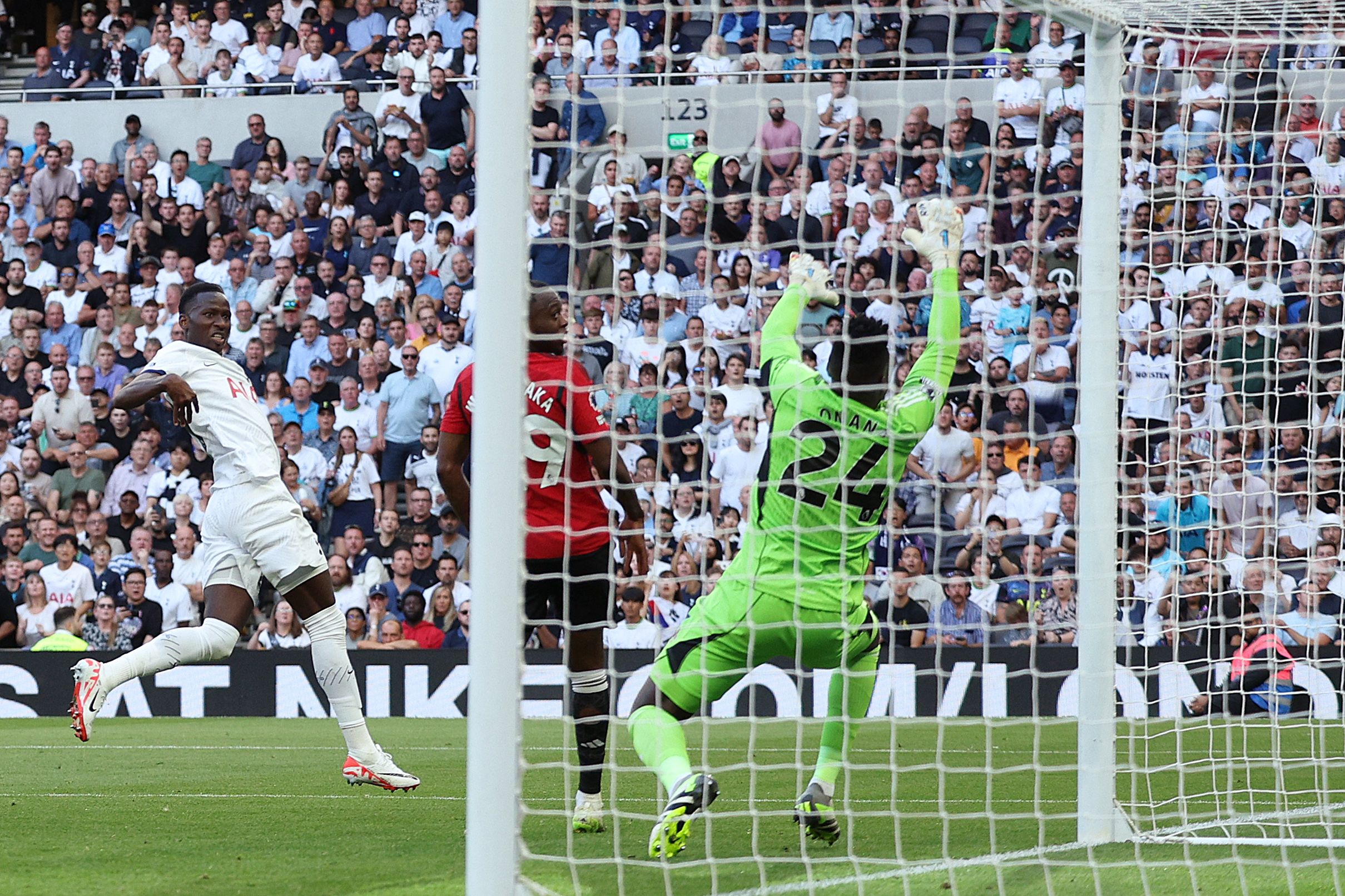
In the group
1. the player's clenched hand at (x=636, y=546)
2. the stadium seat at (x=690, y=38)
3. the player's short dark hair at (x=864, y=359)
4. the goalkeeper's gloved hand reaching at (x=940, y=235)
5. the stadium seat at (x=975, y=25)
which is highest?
the stadium seat at (x=975, y=25)

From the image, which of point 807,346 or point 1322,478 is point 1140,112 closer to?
point 1322,478

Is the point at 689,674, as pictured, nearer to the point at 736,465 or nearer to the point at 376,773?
the point at 376,773

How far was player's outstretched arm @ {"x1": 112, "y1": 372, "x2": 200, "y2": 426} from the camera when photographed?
5941mm

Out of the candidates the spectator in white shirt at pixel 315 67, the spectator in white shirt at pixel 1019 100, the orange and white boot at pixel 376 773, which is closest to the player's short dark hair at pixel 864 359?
the spectator in white shirt at pixel 1019 100

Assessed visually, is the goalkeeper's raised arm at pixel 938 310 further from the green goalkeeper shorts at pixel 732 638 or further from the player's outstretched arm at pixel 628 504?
the player's outstretched arm at pixel 628 504

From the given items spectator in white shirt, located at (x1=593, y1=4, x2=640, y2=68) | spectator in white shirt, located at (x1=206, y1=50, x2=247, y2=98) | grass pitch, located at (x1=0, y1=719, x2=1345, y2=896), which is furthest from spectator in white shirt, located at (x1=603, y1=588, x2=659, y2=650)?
spectator in white shirt, located at (x1=206, y1=50, x2=247, y2=98)

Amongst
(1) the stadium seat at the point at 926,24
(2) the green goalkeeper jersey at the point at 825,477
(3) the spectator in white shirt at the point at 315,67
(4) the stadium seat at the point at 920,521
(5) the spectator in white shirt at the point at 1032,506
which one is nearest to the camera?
(2) the green goalkeeper jersey at the point at 825,477

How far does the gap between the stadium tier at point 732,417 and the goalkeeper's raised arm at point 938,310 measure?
1cm

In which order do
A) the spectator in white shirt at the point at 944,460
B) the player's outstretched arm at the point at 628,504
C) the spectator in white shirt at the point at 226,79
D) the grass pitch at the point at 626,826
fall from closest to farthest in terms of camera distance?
the grass pitch at the point at 626,826, the player's outstretched arm at the point at 628,504, the spectator in white shirt at the point at 944,460, the spectator in white shirt at the point at 226,79

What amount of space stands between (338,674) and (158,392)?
1.32m

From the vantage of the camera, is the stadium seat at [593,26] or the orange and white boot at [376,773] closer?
the orange and white boot at [376,773]

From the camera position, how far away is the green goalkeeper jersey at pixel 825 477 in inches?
199

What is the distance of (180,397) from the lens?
5.95 meters

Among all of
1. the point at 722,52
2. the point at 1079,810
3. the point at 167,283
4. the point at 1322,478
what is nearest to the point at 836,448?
the point at 1079,810
